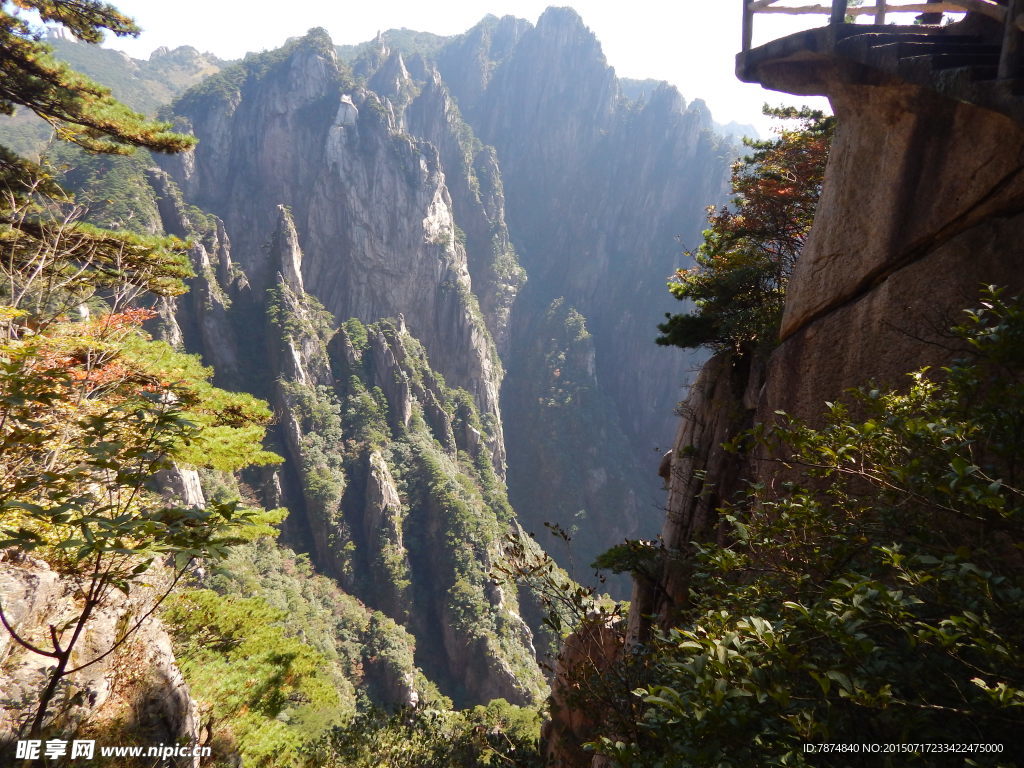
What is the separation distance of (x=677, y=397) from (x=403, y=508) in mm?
69830

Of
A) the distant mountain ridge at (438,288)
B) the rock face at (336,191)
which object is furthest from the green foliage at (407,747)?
the rock face at (336,191)

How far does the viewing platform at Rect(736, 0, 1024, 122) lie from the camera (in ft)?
12.8

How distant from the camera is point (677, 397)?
11175 centimetres

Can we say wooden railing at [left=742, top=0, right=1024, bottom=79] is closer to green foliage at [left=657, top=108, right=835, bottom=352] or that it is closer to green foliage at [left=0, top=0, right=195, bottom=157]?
green foliage at [left=657, top=108, right=835, bottom=352]

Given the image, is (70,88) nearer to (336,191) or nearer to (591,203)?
(336,191)

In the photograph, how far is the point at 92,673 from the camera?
591 cm

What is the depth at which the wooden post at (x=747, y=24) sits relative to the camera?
6134 millimetres

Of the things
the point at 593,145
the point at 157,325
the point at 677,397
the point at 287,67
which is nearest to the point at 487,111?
the point at 593,145

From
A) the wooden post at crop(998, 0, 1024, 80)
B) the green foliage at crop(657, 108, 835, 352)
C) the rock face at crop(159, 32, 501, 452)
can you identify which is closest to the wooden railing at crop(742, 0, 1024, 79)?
the wooden post at crop(998, 0, 1024, 80)

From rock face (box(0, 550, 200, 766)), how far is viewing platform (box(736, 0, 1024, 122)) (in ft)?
29.3

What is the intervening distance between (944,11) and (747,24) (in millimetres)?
2348

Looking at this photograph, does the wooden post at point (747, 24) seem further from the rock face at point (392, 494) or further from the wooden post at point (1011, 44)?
the rock face at point (392, 494)

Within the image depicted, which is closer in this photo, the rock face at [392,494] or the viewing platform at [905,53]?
the viewing platform at [905,53]

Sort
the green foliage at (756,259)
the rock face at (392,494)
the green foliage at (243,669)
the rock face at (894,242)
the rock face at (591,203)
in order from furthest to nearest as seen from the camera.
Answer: the rock face at (591,203) → the rock face at (392,494) → the green foliage at (756,259) → the green foliage at (243,669) → the rock face at (894,242)
